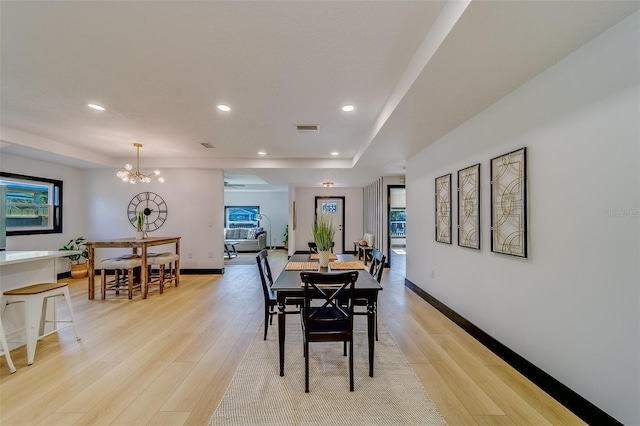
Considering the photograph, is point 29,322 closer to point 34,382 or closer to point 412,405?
point 34,382

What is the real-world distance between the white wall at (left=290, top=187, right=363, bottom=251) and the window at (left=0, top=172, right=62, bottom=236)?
6.17 metres

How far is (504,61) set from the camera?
190 centimetres

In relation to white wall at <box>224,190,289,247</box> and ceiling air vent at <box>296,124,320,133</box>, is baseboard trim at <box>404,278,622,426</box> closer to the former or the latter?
ceiling air vent at <box>296,124,320,133</box>

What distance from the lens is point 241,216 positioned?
1149 centimetres

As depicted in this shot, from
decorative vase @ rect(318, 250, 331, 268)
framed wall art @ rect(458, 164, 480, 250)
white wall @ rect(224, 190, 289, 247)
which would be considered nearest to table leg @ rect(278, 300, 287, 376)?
decorative vase @ rect(318, 250, 331, 268)

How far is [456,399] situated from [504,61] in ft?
7.79

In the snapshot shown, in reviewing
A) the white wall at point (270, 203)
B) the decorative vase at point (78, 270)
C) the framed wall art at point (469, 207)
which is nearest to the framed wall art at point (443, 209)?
the framed wall art at point (469, 207)

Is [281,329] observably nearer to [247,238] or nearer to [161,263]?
[161,263]

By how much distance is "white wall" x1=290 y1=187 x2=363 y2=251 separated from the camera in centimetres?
966

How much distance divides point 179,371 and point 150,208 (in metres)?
4.90

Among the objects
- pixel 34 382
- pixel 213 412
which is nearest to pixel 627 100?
pixel 213 412

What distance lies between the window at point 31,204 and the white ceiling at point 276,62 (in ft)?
4.32

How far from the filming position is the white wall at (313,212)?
9.66 m

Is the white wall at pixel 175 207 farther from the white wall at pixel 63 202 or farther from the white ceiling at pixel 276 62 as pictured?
the white ceiling at pixel 276 62
